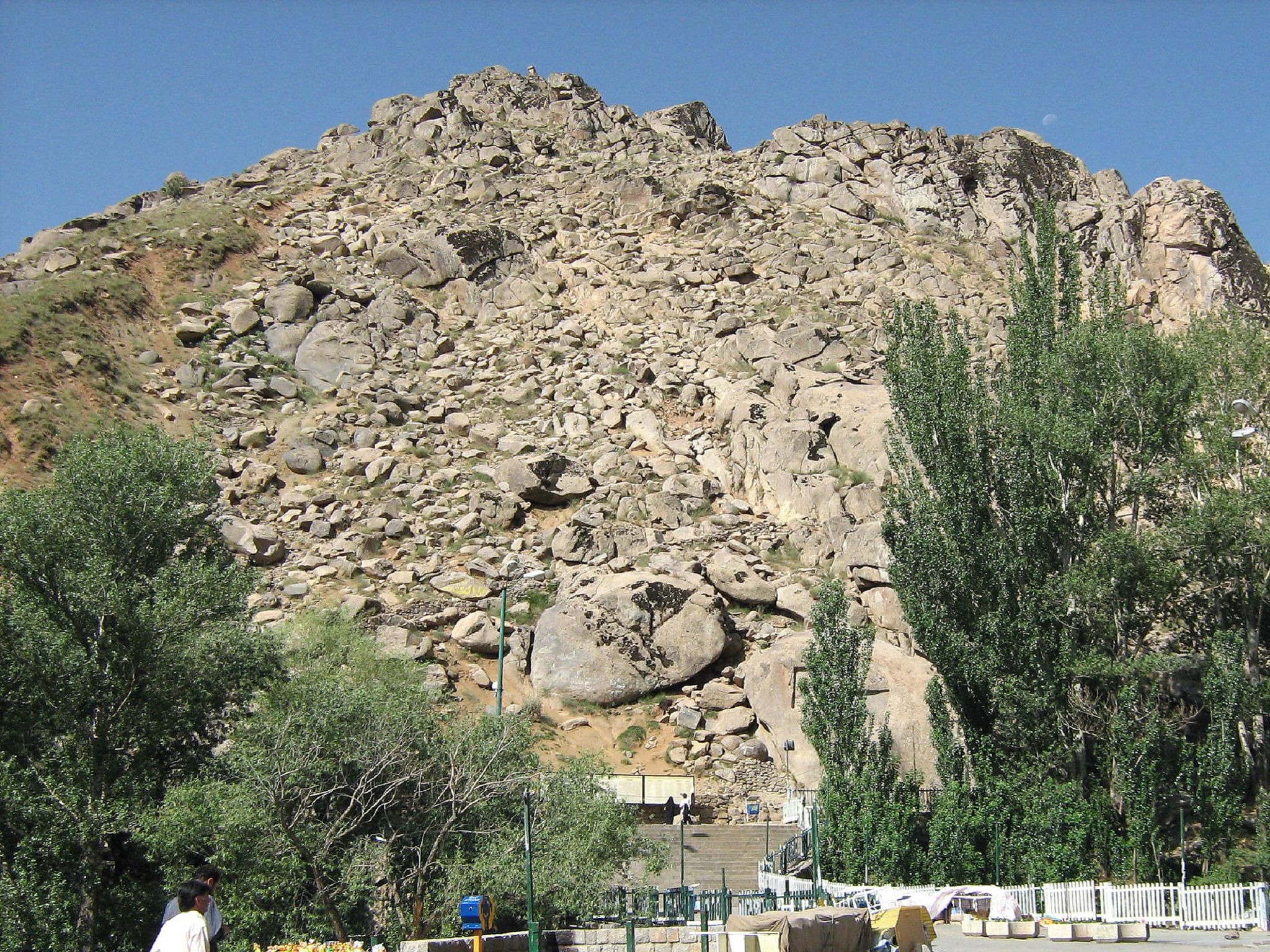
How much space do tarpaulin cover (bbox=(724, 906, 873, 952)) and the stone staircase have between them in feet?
27.2

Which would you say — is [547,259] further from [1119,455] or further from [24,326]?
[1119,455]

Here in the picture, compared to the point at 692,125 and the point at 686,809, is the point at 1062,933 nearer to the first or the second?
the point at 686,809

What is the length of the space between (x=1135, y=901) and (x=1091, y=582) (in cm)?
625

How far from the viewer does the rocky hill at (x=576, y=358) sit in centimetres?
3169

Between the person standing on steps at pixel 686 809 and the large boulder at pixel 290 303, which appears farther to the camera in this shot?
the large boulder at pixel 290 303

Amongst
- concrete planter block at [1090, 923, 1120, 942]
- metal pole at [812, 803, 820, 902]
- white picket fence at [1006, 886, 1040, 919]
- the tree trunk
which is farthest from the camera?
metal pole at [812, 803, 820, 902]

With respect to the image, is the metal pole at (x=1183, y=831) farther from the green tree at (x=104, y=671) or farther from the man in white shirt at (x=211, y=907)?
the man in white shirt at (x=211, y=907)

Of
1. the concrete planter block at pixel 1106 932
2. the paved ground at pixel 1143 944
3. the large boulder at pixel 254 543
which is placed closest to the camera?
the paved ground at pixel 1143 944

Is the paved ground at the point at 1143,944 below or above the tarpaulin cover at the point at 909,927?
below

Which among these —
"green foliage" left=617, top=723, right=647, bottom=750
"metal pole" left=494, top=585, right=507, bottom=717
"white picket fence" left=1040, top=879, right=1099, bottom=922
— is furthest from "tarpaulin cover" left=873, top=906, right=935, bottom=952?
"green foliage" left=617, top=723, right=647, bottom=750

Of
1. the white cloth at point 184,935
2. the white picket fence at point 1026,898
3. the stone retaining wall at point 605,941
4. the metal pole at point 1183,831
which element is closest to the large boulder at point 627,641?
the white picket fence at point 1026,898

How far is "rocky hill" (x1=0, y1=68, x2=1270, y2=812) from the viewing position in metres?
31.7

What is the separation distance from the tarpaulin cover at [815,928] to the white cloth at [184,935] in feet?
29.2

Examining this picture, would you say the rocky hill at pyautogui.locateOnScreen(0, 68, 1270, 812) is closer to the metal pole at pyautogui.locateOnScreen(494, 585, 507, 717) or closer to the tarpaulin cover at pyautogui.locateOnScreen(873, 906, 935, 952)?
the metal pole at pyautogui.locateOnScreen(494, 585, 507, 717)
